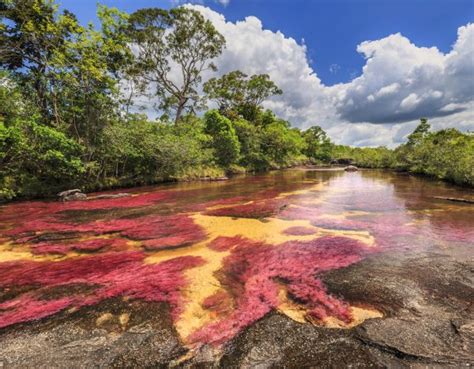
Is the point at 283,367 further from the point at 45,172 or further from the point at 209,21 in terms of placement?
the point at 209,21

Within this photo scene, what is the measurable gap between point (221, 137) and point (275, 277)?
27.7 metres

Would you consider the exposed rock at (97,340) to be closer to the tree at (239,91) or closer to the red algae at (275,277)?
the red algae at (275,277)

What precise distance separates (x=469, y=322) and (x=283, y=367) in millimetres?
2764

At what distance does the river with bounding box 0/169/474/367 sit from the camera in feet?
9.73

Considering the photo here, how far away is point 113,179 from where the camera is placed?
19.5 meters

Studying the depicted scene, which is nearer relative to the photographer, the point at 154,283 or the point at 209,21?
the point at 154,283

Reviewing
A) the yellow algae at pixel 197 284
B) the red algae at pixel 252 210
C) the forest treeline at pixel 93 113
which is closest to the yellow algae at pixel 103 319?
the yellow algae at pixel 197 284

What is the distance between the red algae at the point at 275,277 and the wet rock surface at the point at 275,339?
0.26 metres

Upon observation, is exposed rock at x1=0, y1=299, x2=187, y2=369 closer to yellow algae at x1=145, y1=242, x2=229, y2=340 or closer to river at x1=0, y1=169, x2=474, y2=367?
river at x1=0, y1=169, x2=474, y2=367

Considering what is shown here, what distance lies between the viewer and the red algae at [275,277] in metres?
3.55

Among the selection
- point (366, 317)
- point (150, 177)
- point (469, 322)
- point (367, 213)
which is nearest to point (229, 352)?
point (366, 317)

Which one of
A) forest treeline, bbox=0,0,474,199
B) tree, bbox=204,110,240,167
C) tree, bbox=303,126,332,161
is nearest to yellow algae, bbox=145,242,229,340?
forest treeline, bbox=0,0,474,199

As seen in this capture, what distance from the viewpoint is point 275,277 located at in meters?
4.92

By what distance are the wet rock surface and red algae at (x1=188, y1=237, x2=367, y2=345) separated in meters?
0.26
